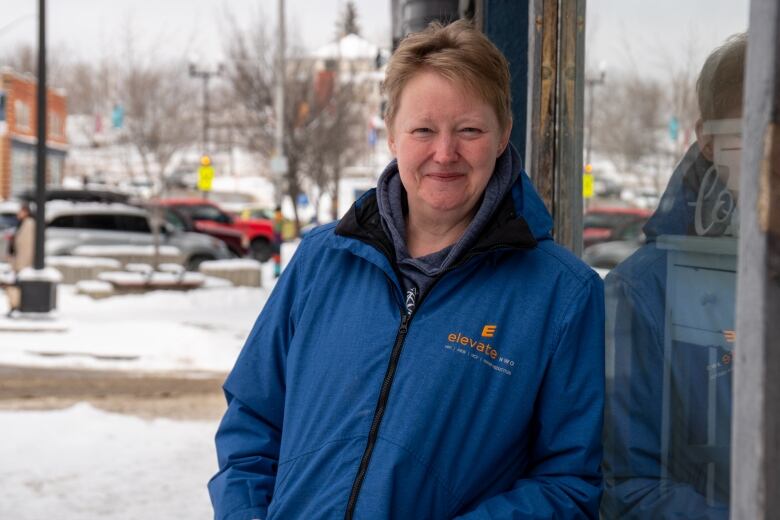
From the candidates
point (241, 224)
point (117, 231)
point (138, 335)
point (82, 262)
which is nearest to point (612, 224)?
point (138, 335)

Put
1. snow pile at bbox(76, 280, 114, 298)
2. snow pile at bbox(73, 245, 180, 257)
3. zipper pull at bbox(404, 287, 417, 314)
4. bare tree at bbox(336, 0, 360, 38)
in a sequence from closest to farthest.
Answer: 1. zipper pull at bbox(404, 287, 417, 314)
2. snow pile at bbox(76, 280, 114, 298)
3. snow pile at bbox(73, 245, 180, 257)
4. bare tree at bbox(336, 0, 360, 38)

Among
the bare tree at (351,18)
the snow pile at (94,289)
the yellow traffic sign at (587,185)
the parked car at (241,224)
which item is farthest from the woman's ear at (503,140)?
the bare tree at (351,18)

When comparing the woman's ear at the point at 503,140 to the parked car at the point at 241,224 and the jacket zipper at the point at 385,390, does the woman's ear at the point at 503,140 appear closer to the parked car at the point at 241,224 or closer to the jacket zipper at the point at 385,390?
the jacket zipper at the point at 385,390

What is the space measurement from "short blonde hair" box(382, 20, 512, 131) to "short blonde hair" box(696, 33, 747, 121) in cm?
41

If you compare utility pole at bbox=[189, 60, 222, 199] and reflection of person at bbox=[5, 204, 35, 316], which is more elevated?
utility pole at bbox=[189, 60, 222, 199]

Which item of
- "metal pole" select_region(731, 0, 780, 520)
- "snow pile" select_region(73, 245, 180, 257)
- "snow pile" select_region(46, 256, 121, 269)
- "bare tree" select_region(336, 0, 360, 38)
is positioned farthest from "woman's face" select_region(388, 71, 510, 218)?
"bare tree" select_region(336, 0, 360, 38)

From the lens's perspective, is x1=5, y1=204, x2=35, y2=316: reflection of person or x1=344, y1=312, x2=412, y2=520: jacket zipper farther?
x1=5, y1=204, x2=35, y2=316: reflection of person

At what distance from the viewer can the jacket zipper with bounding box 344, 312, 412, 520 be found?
75.6 inches

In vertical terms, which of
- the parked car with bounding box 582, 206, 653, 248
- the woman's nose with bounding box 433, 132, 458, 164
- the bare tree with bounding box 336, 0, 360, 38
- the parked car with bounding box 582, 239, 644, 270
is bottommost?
the parked car with bounding box 582, 239, 644, 270

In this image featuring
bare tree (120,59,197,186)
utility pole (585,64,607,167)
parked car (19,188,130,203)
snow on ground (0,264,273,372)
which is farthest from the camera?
parked car (19,188,130,203)

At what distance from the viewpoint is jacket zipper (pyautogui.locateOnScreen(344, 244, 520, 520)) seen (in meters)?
1.92

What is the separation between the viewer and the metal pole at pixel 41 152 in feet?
47.5

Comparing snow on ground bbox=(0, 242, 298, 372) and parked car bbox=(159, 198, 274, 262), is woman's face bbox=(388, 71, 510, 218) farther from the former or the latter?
parked car bbox=(159, 198, 274, 262)

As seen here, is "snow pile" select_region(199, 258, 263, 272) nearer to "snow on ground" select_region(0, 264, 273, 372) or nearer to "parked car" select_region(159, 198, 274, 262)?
"snow on ground" select_region(0, 264, 273, 372)
